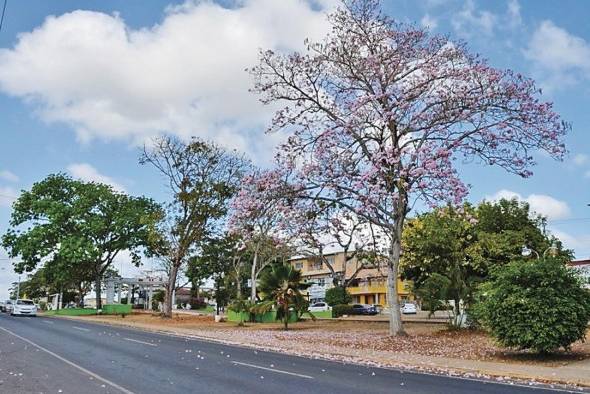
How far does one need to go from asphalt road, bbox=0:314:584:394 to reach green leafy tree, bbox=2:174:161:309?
107 ft

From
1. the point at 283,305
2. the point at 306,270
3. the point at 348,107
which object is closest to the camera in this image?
the point at 348,107

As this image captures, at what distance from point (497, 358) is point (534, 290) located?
2164 millimetres

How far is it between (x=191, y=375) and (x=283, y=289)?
19.5 meters

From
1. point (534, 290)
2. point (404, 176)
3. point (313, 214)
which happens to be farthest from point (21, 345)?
point (534, 290)

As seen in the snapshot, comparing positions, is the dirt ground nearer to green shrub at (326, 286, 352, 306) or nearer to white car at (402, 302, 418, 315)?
green shrub at (326, 286, 352, 306)

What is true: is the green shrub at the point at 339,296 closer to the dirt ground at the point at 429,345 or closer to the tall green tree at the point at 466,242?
the tall green tree at the point at 466,242

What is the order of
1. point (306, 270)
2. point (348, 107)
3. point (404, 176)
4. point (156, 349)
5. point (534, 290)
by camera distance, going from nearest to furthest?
point (534, 290) < point (156, 349) < point (404, 176) < point (348, 107) < point (306, 270)

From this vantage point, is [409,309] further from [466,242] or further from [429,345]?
[429,345]

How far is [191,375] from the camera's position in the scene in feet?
39.6

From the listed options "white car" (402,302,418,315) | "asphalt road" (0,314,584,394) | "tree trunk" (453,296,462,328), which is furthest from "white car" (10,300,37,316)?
"white car" (402,302,418,315)

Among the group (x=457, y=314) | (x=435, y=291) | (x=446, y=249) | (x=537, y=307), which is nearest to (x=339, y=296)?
(x=446, y=249)

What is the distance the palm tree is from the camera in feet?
103

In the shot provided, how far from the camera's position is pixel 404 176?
69.4 feet

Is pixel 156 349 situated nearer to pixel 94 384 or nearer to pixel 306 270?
pixel 94 384
